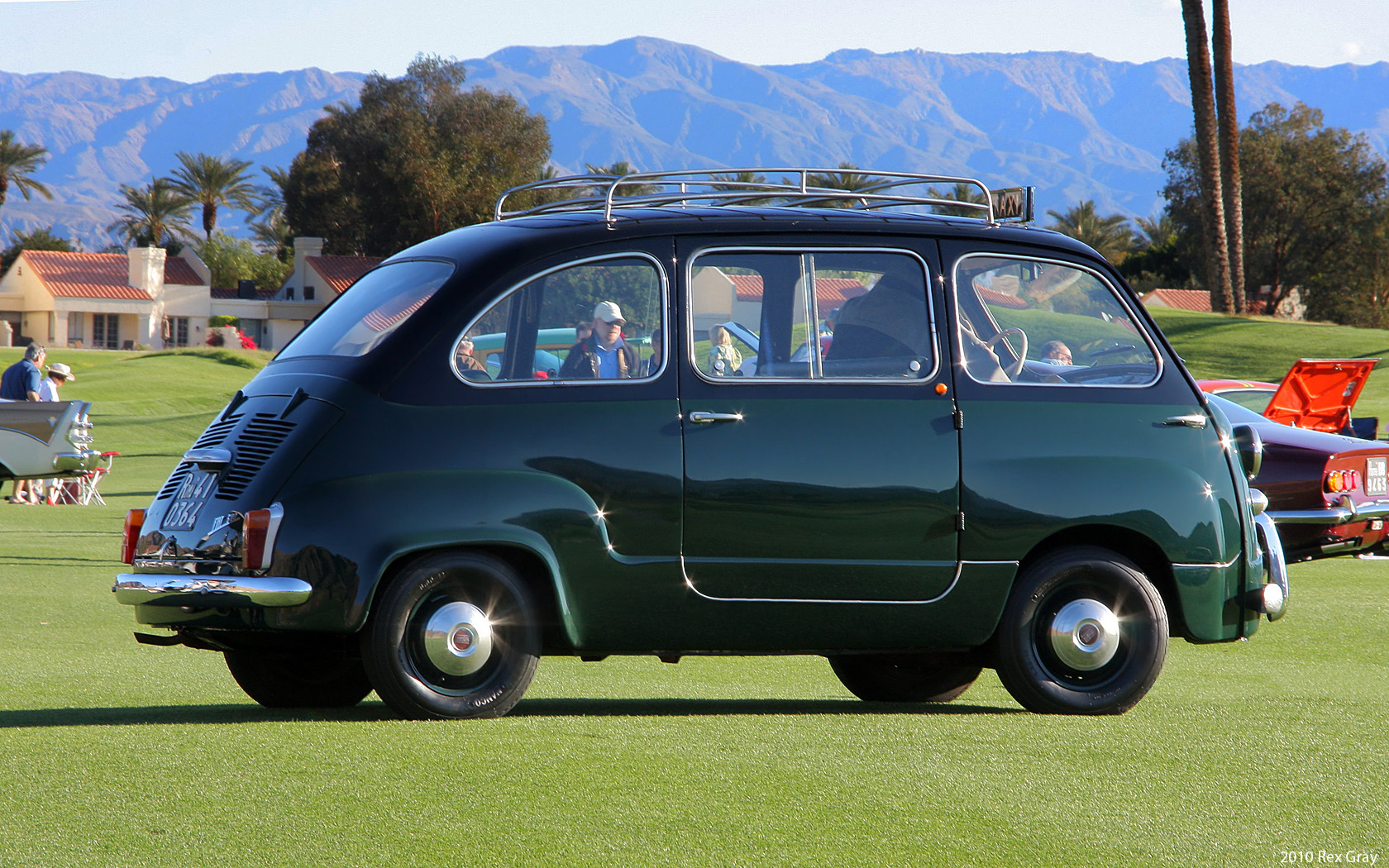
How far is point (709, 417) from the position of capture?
5.84m

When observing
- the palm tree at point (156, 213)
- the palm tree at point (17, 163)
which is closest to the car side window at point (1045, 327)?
the palm tree at point (17, 163)

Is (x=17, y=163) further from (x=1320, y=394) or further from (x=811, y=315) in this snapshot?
(x=811, y=315)

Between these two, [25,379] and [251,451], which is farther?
[25,379]

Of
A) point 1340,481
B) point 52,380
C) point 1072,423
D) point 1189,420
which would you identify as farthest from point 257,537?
point 52,380

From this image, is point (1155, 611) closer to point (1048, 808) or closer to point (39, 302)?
point (1048, 808)

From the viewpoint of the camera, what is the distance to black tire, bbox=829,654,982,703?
6980 millimetres

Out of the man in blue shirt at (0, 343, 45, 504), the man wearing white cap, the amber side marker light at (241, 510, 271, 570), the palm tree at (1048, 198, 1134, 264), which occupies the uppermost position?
the palm tree at (1048, 198, 1134, 264)

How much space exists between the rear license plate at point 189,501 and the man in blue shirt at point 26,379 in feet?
45.5

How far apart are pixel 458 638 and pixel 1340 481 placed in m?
8.10

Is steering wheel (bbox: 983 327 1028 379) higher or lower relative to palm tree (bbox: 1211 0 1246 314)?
lower

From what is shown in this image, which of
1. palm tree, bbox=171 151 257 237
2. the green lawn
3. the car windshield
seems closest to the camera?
the green lawn

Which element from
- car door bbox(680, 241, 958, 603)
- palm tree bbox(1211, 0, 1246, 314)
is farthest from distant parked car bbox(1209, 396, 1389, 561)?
palm tree bbox(1211, 0, 1246, 314)

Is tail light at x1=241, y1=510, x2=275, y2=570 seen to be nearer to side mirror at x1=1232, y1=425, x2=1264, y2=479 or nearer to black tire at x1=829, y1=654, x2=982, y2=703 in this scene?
black tire at x1=829, y1=654, x2=982, y2=703

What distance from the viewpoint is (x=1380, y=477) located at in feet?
37.9
